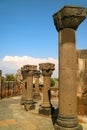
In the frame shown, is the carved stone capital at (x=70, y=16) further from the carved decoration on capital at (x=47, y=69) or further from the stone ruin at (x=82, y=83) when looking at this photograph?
the carved decoration on capital at (x=47, y=69)

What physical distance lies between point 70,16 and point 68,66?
4.80 feet

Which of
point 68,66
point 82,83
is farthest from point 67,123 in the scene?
point 82,83

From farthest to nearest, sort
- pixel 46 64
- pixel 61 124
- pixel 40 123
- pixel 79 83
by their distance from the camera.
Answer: pixel 46 64, pixel 79 83, pixel 40 123, pixel 61 124

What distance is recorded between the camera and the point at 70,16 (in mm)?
5430

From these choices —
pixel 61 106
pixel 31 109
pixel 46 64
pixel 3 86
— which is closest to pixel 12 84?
pixel 3 86

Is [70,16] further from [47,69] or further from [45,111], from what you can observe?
[45,111]

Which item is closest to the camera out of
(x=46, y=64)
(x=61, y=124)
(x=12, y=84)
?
(x=61, y=124)

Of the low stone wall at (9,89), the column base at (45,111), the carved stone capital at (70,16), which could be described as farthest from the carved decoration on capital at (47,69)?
the low stone wall at (9,89)

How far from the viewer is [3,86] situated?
18.0 metres

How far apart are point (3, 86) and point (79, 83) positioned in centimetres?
1141

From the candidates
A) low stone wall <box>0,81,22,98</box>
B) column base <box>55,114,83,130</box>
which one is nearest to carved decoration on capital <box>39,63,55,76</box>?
column base <box>55,114,83,130</box>

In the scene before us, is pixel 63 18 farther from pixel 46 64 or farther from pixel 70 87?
pixel 46 64

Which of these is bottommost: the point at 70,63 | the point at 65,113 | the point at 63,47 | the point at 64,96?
the point at 65,113

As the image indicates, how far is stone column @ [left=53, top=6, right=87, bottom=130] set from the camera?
5.43 meters
